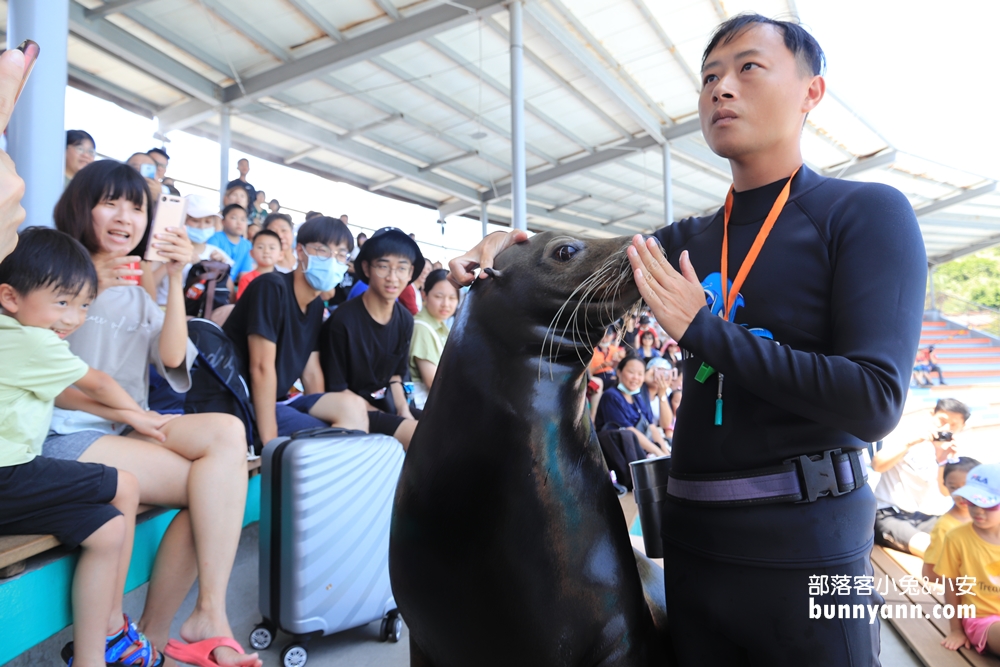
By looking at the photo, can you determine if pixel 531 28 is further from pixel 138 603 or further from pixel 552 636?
pixel 552 636

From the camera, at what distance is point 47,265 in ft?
6.23

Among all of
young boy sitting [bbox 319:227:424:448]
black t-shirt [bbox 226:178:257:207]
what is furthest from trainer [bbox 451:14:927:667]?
black t-shirt [bbox 226:178:257:207]

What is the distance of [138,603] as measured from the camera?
8.20 feet

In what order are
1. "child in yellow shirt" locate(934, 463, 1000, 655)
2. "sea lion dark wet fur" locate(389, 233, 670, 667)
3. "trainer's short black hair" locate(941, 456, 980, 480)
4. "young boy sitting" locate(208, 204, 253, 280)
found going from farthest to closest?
"young boy sitting" locate(208, 204, 253, 280)
"trainer's short black hair" locate(941, 456, 980, 480)
"child in yellow shirt" locate(934, 463, 1000, 655)
"sea lion dark wet fur" locate(389, 233, 670, 667)

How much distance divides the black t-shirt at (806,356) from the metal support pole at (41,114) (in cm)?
275

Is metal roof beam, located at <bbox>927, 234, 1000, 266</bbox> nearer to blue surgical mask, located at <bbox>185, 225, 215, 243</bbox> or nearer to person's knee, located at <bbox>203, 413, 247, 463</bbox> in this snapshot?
blue surgical mask, located at <bbox>185, 225, 215, 243</bbox>

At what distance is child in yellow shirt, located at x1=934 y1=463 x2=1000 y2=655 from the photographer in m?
3.08

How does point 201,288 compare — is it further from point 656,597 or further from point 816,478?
point 816,478

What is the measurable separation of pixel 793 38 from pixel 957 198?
84.8ft

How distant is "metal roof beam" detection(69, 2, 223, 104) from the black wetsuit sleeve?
947cm

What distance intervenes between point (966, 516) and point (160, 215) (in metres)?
4.11

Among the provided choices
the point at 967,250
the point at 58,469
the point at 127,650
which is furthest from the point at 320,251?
the point at 967,250

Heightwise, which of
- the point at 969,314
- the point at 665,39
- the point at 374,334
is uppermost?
the point at 665,39

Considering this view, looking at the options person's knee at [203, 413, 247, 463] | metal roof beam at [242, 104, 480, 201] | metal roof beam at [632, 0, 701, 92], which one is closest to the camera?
person's knee at [203, 413, 247, 463]
